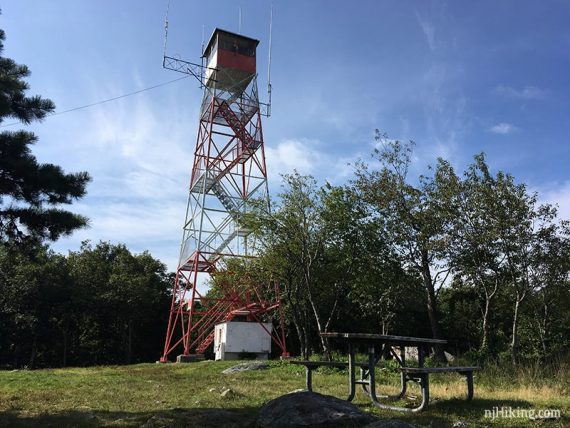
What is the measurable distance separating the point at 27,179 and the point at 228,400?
462 centimetres

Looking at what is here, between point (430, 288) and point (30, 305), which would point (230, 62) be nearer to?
point (430, 288)

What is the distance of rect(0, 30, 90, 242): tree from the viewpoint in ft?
25.0

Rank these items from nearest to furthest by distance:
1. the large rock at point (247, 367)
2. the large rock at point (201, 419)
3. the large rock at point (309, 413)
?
the large rock at point (309, 413) < the large rock at point (201, 419) < the large rock at point (247, 367)

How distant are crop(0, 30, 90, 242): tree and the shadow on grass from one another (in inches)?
108

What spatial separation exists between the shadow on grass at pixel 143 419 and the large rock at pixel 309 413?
401 millimetres

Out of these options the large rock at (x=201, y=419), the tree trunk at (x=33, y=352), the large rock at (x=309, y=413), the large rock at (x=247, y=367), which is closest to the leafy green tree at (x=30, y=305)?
the tree trunk at (x=33, y=352)

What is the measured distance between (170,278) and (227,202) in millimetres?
16756

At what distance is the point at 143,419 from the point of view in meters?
6.39

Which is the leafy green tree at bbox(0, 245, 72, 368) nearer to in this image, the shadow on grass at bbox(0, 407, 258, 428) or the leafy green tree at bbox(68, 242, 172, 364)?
the leafy green tree at bbox(68, 242, 172, 364)

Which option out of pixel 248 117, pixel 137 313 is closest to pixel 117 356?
pixel 137 313

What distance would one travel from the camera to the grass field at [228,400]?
20.6 ft

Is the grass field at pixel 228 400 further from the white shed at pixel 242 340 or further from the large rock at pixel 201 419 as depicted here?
the white shed at pixel 242 340

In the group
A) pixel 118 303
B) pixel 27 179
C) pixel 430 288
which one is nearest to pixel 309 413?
pixel 27 179

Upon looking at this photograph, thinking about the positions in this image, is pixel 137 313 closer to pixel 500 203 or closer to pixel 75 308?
pixel 75 308
